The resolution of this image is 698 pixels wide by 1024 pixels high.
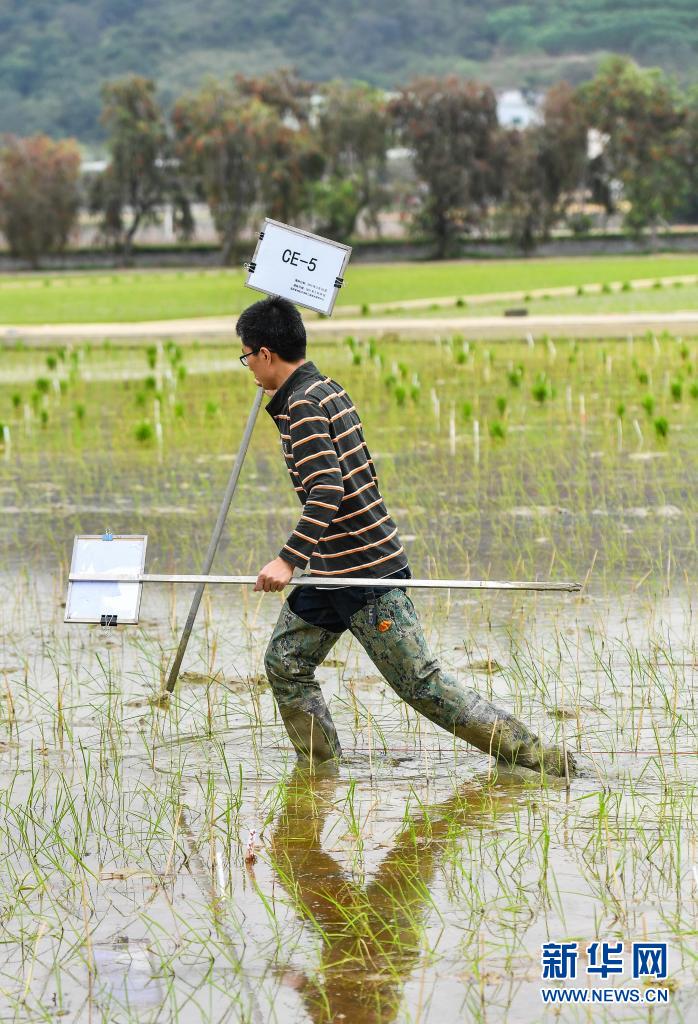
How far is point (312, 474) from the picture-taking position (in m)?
4.84

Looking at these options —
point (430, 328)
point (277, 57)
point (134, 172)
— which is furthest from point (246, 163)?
point (277, 57)

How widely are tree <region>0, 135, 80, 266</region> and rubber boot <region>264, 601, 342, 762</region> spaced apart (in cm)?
7295

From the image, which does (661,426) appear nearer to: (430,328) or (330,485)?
(330,485)

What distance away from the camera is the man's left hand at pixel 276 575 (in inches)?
189

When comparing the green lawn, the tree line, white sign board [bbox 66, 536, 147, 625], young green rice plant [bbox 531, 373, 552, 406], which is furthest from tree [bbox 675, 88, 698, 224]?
white sign board [bbox 66, 536, 147, 625]

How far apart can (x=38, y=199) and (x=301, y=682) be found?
7331cm

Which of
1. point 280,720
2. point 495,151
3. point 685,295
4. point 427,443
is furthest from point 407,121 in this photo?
point 280,720

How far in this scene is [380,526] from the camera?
504 cm

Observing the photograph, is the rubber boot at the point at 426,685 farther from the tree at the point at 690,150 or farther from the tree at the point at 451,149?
the tree at the point at 690,150

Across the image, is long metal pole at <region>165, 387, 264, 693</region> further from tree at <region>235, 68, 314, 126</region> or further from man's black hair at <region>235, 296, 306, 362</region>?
tree at <region>235, 68, 314, 126</region>

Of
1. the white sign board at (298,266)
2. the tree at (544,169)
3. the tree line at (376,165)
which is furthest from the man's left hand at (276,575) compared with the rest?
the tree at (544,169)

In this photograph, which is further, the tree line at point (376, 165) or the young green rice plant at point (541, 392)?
the tree line at point (376, 165)

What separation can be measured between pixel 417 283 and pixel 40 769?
38.7 m

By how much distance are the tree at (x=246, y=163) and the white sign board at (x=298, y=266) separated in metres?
69.1
